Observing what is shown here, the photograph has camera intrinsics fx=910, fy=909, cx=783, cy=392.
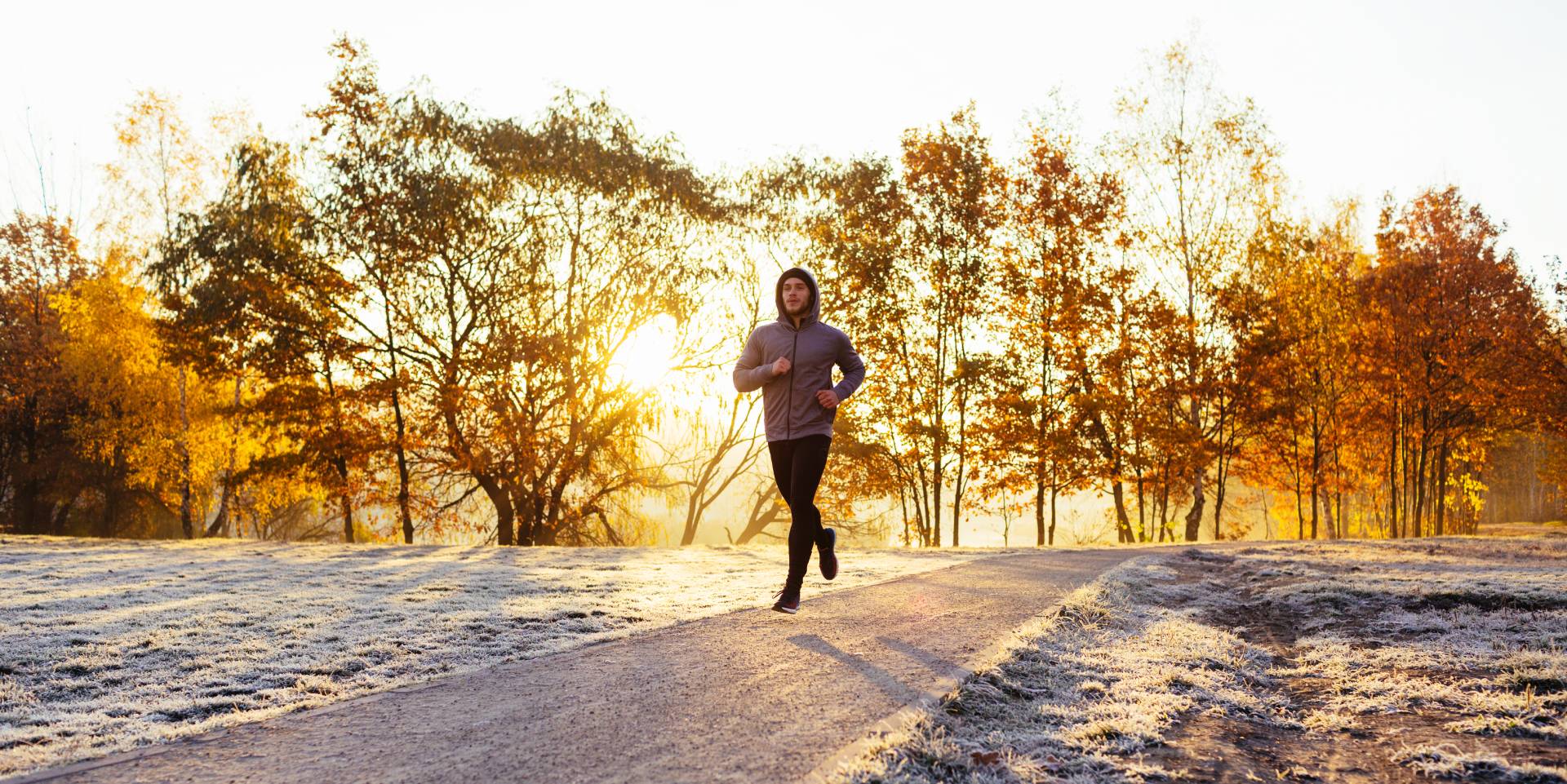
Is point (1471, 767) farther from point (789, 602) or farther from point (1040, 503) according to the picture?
point (1040, 503)

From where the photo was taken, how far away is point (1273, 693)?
4496 millimetres

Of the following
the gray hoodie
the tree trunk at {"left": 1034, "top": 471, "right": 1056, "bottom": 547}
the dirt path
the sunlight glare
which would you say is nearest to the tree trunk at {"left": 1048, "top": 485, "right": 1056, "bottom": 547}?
the tree trunk at {"left": 1034, "top": 471, "right": 1056, "bottom": 547}

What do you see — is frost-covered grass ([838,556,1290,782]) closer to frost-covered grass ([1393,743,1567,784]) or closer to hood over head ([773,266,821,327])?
frost-covered grass ([1393,743,1567,784])

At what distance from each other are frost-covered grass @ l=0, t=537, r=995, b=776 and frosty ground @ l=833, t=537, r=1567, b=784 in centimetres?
249

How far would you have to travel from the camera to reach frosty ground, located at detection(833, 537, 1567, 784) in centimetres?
310

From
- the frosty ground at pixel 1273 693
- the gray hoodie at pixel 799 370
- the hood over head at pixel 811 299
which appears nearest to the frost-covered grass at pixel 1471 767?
the frosty ground at pixel 1273 693

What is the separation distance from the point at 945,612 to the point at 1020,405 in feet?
57.9

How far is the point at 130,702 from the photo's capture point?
12.9 feet

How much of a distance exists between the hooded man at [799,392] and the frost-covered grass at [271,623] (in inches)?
35.3

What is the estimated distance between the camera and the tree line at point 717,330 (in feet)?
69.4

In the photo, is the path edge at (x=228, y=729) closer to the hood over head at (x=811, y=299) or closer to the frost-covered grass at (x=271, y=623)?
the frost-covered grass at (x=271, y=623)

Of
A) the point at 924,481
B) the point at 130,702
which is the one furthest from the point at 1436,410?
the point at 130,702

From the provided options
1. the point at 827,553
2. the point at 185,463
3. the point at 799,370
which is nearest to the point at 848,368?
the point at 799,370

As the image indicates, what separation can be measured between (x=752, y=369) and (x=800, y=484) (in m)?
0.86
